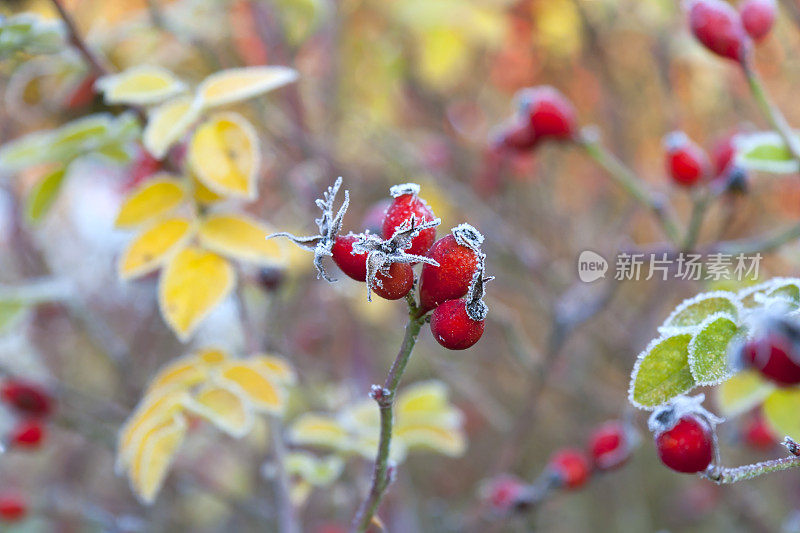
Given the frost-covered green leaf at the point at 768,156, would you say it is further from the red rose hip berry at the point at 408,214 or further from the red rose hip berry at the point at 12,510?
the red rose hip berry at the point at 12,510

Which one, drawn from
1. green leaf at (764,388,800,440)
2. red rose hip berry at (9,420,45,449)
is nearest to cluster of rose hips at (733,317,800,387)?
green leaf at (764,388,800,440)

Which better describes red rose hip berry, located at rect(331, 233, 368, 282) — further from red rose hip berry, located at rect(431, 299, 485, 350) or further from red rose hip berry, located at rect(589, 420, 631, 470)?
red rose hip berry, located at rect(589, 420, 631, 470)

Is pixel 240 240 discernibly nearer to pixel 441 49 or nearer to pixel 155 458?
pixel 155 458

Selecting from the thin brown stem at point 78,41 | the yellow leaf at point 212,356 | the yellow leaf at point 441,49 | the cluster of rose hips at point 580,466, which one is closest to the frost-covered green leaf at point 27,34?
the thin brown stem at point 78,41

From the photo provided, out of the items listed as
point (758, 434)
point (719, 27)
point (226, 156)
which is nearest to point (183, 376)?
point (226, 156)

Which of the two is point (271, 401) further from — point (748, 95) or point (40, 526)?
point (748, 95)
